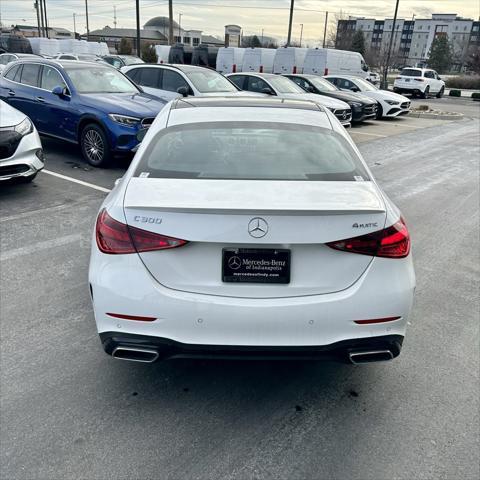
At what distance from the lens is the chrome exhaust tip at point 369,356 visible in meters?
2.57

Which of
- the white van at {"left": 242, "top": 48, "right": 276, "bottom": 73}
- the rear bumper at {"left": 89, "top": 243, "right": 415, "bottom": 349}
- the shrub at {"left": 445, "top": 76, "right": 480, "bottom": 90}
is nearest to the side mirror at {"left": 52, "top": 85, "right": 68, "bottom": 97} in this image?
the rear bumper at {"left": 89, "top": 243, "right": 415, "bottom": 349}

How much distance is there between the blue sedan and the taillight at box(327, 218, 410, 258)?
6311 mm

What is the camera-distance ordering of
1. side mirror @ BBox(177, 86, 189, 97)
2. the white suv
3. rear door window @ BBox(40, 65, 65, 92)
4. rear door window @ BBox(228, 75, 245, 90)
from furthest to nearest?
1. the white suv
2. rear door window @ BBox(228, 75, 245, 90)
3. side mirror @ BBox(177, 86, 189, 97)
4. rear door window @ BBox(40, 65, 65, 92)

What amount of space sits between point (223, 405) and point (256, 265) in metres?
0.98

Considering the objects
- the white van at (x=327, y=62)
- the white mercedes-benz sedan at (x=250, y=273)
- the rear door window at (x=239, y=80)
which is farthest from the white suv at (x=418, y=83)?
the white mercedes-benz sedan at (x=250, y=273)

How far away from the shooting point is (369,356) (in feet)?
8.55

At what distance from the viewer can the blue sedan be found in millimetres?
8227

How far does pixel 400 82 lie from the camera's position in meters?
32.0

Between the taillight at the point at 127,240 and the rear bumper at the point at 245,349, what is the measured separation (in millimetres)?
456

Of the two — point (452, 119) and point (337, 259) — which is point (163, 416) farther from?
point (452, 119)

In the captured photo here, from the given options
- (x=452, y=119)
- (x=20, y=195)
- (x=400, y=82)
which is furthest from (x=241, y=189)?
(x=400, y=82)

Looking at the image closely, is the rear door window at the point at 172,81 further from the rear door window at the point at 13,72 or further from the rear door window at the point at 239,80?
the rear door window at the point at 239,80

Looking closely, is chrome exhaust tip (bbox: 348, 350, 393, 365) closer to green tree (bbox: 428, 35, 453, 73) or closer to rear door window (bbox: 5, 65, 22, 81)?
rear door window (bbox: 5, 65, 22, 81)

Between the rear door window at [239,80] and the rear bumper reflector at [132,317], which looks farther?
the rear door window at [239,80]
